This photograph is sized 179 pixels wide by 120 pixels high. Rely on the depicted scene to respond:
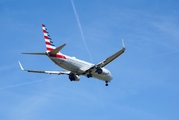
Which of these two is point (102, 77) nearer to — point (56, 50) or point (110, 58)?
point (110, 58)

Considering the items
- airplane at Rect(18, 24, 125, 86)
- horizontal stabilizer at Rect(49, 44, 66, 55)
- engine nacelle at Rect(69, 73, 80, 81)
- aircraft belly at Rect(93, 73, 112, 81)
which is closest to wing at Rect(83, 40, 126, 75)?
airplane at Rect(18, 24, 125, 86)

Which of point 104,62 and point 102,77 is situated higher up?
point 102,77

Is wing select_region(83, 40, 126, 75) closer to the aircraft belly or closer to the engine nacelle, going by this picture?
the engine nacelle

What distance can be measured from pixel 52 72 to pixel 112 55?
757 inches

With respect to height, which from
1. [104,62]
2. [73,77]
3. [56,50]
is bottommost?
[56,50]

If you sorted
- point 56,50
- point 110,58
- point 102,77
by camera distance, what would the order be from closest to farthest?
point 56,50 → point 110,58 → point 102,77

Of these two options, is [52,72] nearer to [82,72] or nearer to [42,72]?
[42,72]

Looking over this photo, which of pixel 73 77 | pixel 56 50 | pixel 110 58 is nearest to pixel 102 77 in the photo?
pixel 73 77

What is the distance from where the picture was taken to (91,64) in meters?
122

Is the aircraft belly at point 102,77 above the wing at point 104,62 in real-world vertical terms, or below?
above

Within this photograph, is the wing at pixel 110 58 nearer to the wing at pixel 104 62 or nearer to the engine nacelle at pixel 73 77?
the wing at pixel 104 62

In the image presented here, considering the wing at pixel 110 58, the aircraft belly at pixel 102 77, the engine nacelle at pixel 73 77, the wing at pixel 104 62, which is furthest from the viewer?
the aircraft belly at pixel 102 77

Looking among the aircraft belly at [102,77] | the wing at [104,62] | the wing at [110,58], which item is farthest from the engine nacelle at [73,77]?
the wing at [110,58]

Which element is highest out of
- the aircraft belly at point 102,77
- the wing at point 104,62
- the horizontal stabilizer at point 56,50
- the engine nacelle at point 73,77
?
the aircraft belly at point 102,77
